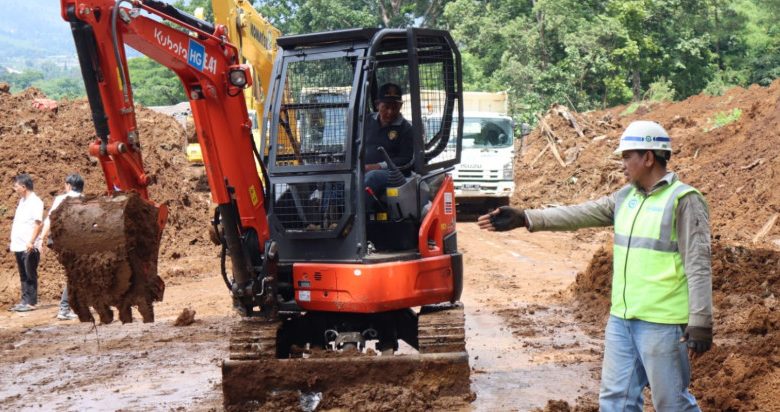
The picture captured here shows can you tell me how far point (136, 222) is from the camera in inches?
262

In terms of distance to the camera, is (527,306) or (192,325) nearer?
(192,325)

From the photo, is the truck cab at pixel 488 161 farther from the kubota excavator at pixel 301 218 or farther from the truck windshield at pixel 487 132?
the kubota excavator at pixel 301 218

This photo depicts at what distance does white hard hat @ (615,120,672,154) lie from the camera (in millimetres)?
4973

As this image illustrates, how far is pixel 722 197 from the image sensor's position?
17.3 metres

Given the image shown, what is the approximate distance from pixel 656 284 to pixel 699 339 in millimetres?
379

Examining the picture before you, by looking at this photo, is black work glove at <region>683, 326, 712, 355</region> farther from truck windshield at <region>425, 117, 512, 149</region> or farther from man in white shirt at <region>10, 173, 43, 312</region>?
truck windshield at <region>425, 117, 512, 149</region>

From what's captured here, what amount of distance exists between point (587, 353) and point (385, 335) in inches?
91.3

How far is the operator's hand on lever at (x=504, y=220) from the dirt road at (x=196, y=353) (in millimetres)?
2252

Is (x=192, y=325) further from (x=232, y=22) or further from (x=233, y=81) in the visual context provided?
(x=233, y=81)

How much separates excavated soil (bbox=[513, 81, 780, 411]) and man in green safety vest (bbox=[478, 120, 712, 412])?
6.12 feet

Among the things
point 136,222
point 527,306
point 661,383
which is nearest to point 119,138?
point 136,222

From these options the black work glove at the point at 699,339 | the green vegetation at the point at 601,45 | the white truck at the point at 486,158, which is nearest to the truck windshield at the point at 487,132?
the white truck at the point at 486,158

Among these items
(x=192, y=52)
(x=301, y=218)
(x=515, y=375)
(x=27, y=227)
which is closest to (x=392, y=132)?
(x=301, y=218)

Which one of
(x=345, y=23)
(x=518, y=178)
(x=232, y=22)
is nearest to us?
(x=232, y=22)
